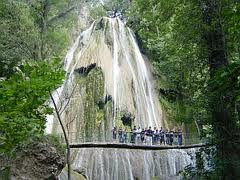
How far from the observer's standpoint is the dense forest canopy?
6.33 metres

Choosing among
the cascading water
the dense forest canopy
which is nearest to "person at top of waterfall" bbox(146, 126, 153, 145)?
the cascading water

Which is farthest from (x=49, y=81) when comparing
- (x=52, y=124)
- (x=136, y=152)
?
(x=52, y=124)

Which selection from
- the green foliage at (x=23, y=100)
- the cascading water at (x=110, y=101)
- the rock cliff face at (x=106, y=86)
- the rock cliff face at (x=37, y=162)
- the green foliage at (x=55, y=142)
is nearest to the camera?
the green foliage at (x=23, y=100)

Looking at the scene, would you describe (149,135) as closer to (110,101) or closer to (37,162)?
(110,101)

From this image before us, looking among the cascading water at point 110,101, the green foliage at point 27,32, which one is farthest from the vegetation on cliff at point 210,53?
the green foliage at point 27,32

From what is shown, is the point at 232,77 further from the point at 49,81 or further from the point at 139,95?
the point at 139,95

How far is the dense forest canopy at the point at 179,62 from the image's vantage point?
633 cm

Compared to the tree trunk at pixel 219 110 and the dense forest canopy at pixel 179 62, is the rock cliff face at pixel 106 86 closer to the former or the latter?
the dense forest canopy at pixel 179 62

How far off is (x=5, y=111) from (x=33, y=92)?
1.90 ft

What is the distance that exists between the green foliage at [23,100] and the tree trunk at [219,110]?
434cm

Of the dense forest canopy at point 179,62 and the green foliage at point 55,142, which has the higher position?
the dense forest canopy at point 179,62

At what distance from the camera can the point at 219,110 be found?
1000cm

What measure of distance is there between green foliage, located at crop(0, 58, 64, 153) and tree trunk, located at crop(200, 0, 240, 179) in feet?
14.2

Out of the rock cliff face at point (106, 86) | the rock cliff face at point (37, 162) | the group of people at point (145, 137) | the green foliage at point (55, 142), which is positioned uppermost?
the rock cliff face at point (106, 86)
